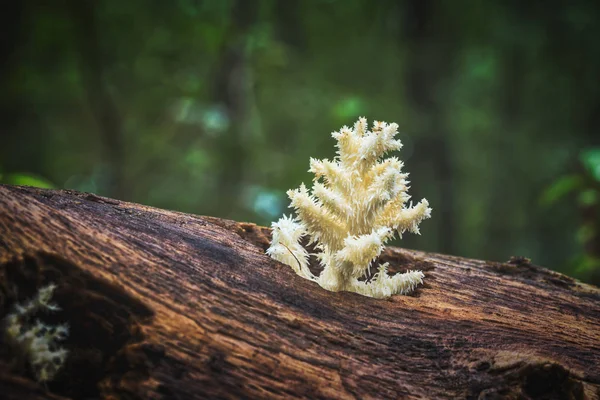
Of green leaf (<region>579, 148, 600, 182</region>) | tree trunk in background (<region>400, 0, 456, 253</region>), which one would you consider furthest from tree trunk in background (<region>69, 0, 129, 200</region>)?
green leaf (<region>579, 148, 600, 182</region>)

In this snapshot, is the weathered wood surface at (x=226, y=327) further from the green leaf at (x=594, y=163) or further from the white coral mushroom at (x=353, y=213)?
the green leaf at (x=594, y=163)

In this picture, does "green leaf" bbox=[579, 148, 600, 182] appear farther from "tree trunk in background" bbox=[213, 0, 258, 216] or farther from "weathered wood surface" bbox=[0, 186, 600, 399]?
"tree trunk in background" bbox=[213, 0, 258, 216]

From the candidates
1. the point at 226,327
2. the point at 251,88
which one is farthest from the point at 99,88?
the point at 226,327

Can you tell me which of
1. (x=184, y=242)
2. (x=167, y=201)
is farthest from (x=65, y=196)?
(x=167, y=201)

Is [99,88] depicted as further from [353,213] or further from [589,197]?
[589,197]

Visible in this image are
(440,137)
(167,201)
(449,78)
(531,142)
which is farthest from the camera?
(531,142)

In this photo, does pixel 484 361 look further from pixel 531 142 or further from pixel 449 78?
pixel 531 142
